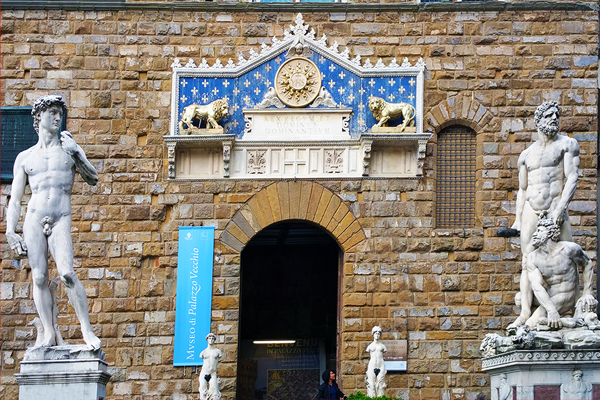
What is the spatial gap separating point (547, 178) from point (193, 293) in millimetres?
6999

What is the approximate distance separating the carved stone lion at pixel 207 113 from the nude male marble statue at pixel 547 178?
6.46 metres

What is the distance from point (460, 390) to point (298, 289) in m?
7.50

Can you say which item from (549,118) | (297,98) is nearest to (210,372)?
(297,98)

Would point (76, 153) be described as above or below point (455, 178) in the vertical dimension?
below

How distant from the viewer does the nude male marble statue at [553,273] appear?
1421cm

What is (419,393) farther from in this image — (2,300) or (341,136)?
(2,300)

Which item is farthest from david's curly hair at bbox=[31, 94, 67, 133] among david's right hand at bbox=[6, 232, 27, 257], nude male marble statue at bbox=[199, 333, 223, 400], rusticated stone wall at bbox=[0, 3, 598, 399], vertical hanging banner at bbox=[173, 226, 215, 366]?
vertical hanging banner at bbox=[173, 226, 215, 366]

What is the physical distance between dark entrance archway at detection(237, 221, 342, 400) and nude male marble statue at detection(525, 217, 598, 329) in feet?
31.6

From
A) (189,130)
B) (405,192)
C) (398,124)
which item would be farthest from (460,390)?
(189,130)

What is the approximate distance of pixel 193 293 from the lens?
19.0m

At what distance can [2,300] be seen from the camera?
1911 cm

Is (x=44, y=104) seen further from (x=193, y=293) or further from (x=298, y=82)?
(x=298, y=82)

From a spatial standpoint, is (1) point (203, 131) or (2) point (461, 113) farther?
(2) point (461, 113)

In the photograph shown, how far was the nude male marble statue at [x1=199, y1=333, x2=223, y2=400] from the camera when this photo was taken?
17.3 metres
